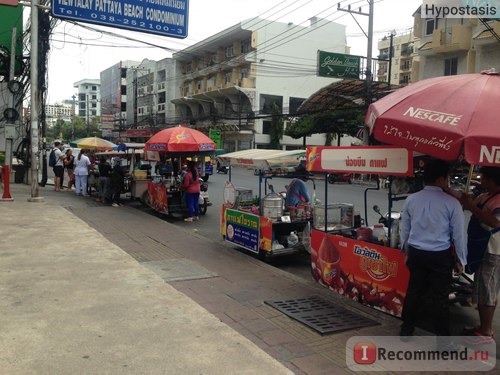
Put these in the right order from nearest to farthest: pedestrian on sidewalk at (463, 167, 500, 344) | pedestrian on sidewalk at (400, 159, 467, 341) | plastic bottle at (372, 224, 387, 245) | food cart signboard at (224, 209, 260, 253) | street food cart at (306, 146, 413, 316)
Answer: pedestrian on sidewalk at (400, 159, 467, 341)
pedestrian on sidewalk at (463, 167, 500, 344)
street food cart at (306, 146, 413, 316)
plastic bottle at (372, 224, 387, 245)
food cart signboard at (224, 209, 260, 253)

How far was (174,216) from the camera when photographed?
12789 millimetres

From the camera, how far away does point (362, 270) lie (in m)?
5.14

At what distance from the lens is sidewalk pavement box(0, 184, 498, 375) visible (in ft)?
12.0

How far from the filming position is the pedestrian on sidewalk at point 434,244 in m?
3.91

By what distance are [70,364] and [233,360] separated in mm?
1239

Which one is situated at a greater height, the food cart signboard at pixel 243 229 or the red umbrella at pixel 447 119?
the red umbrella at pixel 447 119

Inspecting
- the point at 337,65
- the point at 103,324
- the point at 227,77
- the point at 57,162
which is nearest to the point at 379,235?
the point at 103,324

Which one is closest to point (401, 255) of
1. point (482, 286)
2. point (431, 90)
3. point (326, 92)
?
point (482, 286)

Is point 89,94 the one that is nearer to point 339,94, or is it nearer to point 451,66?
point 339,94

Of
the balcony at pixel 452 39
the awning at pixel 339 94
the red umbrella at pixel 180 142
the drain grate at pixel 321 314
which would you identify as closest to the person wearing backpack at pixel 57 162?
the red umbrella at pixel 180 142

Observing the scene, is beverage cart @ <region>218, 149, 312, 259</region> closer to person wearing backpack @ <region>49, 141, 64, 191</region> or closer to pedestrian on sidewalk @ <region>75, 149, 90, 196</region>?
pedestrian on sidewalk @ <region>75, 149, 90, 196</region>

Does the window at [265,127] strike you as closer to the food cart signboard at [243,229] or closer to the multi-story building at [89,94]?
the food cart signboard at [243,229]

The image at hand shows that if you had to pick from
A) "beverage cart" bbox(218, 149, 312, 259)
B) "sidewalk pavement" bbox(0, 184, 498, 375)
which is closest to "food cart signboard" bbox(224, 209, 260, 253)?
"beverage cart" bbox(218, 149, 312, 259)

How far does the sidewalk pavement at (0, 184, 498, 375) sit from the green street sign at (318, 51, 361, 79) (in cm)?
1376
